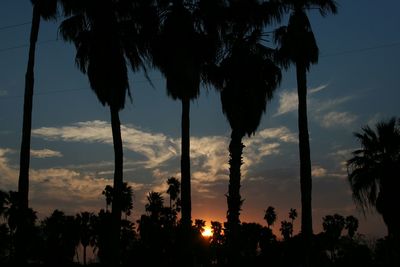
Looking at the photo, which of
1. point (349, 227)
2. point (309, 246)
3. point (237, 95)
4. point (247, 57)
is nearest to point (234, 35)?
point (247, 57)

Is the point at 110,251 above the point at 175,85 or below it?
below

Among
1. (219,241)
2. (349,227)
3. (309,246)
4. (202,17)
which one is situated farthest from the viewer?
(349,227)

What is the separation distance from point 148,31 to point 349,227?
99.8 meters

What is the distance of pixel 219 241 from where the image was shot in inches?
4225

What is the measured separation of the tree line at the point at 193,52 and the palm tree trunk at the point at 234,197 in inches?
1.7

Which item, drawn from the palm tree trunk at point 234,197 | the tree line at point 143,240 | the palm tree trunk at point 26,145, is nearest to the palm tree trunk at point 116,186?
the palm tree trunk at point 26,145

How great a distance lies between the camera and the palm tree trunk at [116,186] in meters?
20.9

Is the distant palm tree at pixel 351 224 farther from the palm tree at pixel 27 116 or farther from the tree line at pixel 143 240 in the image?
the palm tree at pixel 27 116

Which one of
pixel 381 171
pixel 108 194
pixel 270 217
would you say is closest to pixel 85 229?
pixel 108 194

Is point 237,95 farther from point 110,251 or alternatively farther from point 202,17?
point 110,251

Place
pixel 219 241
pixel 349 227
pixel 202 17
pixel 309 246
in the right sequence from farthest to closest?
1. pixel 349 227
2. pixel 219 241
3. pixel 202 17
4. pixel 309 246

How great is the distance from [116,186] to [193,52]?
24.7ft

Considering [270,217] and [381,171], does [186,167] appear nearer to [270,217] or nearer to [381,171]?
[381,171]

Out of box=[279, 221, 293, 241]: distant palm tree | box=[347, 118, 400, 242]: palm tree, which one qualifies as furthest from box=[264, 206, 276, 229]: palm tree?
box=[347, 118, 400, 242]: palm tree
